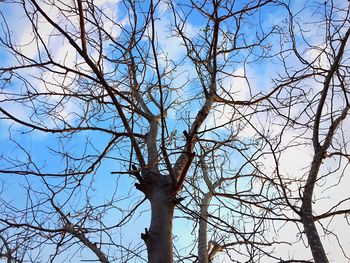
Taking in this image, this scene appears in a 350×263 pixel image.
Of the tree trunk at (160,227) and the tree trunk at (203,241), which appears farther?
the tree trunk at (203,241)

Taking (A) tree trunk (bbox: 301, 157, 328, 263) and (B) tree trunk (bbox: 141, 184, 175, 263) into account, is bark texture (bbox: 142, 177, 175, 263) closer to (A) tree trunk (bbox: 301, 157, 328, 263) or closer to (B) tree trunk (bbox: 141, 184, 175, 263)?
(B) tree trunk (bbox: 141, 184, 175, 263)

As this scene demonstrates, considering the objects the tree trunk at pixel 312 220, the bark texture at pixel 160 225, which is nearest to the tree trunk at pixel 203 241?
the tree trunk at pixel 312 220

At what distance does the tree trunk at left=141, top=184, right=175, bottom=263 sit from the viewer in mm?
1846

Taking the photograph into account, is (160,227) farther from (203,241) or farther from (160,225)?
(203,241)

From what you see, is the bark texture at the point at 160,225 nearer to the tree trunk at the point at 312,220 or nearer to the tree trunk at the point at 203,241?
the tree trunk at the point at 312,220

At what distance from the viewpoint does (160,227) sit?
1.95 meters

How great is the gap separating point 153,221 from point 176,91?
6.12 ft

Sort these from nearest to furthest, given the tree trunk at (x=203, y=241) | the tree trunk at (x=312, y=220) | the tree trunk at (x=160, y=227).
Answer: the tree trunk at (x=160, y=227)
the tree trunk at (x=312, y=220)
the tree trunk at (x=203, y=241)

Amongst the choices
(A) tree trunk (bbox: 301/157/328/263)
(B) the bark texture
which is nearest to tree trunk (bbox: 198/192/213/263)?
(A) tree trunk (bbox: 301/157/328/263)

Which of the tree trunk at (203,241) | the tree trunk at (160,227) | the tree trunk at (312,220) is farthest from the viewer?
the tree trunk at (203,241)

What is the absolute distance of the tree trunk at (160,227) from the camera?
1.85 metres

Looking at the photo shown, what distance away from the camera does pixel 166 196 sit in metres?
2.11

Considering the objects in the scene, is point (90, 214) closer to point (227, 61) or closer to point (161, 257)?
point (161, 257)

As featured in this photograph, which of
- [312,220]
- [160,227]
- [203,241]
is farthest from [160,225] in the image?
[203,241]
